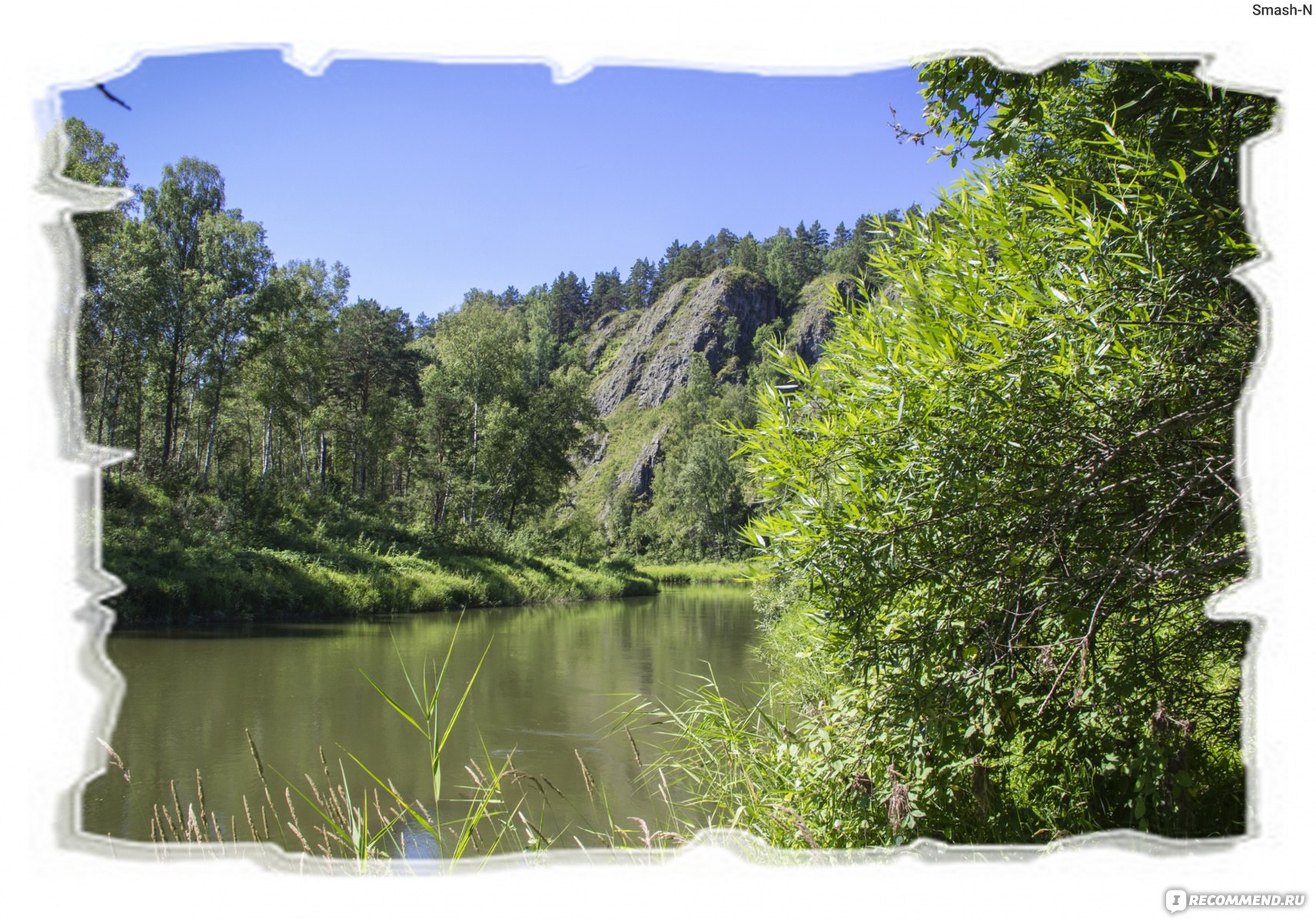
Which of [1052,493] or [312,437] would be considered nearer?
[1052,493]

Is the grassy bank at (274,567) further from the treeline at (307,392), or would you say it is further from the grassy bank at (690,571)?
the grassy bank at (690,571)

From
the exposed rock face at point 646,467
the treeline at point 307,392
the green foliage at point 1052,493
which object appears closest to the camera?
the green foliage at point 1052,493

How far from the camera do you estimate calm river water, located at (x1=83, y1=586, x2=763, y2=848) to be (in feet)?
23.1

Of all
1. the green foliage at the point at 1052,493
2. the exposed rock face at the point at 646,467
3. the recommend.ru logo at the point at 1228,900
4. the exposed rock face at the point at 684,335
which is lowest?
the exposed rock face at the point at 646,467

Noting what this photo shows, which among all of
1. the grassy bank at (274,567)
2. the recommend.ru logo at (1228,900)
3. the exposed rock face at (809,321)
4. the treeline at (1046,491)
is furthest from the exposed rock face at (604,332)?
the recommend.ru logo at (1228,900)

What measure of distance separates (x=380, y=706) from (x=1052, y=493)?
32.6 feet

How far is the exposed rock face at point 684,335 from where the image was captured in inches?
3565

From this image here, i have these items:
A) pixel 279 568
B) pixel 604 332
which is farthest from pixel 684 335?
pixel 279 568

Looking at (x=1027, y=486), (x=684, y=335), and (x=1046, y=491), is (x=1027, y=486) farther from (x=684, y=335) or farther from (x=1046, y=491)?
(x=684, y=335)

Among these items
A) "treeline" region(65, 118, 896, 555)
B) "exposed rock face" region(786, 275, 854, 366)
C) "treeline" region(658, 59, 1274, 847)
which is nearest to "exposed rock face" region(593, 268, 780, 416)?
"exposed rock face" region(786, 275, 854, 366)

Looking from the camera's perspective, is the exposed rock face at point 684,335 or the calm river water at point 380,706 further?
the exposed rock face at point 684,335

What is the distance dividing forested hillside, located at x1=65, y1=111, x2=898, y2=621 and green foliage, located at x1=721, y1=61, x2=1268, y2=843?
619 millimetres

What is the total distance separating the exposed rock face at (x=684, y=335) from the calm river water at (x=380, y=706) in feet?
237

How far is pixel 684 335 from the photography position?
92.8m
